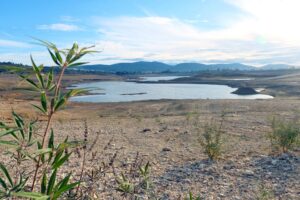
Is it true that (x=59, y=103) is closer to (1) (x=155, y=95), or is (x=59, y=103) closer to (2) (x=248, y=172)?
(2) (x=248, y=172)

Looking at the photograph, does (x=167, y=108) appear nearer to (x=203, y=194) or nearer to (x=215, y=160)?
(x=215, y=160)

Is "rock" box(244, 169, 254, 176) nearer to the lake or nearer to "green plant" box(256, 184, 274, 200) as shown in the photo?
"green plant" box(256, 184, 274, 200)

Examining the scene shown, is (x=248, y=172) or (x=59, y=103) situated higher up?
(x=59, y=103)

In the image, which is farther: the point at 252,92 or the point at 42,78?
the point at 252,92

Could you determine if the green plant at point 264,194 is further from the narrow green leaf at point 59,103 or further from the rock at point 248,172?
the narrow green leaf at point 59,103

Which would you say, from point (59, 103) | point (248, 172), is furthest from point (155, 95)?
point (59, 103)

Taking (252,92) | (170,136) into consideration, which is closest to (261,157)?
(170,136)

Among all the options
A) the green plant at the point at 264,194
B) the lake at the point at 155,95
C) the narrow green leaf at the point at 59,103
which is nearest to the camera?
the narrow green leaf at the point at 59,103

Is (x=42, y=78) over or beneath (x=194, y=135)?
over

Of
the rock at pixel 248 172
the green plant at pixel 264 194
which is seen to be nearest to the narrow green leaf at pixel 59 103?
the green plant at pixel 264 194

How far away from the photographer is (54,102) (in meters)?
1.50

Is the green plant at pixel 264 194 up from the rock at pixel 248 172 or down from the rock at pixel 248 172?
up

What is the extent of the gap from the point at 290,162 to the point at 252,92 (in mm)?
40214

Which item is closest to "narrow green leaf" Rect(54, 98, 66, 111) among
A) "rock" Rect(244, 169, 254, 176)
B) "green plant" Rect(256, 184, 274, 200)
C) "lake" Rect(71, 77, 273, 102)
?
"green plant" Rect(256, 184, 274, 200)
